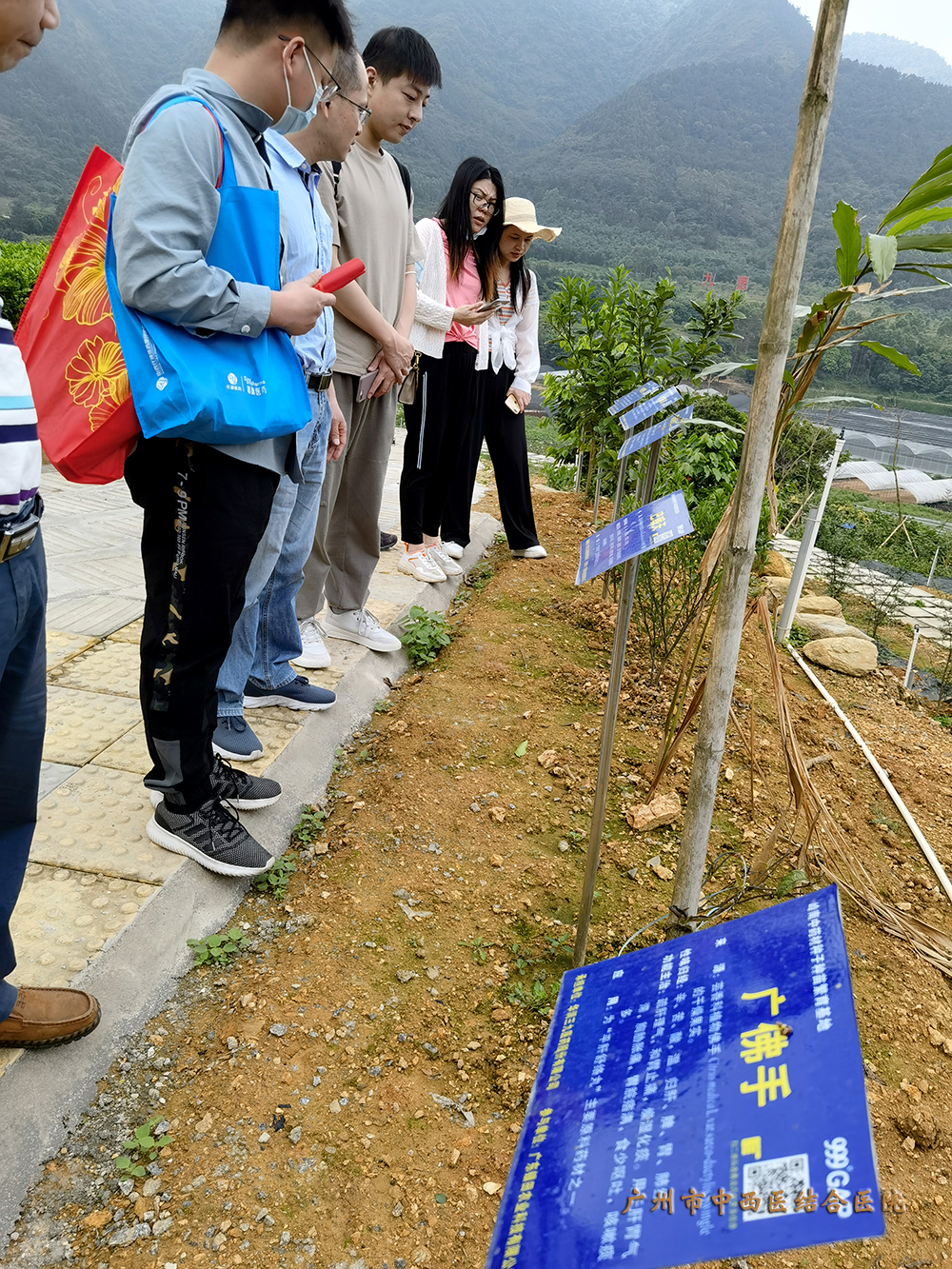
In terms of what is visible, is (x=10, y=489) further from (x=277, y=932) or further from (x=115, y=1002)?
(x=277, y=932)

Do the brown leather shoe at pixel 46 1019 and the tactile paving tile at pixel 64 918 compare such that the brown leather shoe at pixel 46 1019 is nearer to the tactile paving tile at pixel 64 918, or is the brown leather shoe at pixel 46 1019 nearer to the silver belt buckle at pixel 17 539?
the tactile paving tile at pixel 64 918

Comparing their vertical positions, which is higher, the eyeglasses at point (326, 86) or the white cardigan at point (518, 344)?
the eyeglasses at point (326, 86)

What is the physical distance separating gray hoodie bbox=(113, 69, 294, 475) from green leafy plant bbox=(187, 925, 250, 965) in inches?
53.0

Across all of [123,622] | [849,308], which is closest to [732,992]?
[849,308]

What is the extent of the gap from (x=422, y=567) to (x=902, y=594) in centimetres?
570

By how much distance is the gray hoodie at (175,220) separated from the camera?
149cm

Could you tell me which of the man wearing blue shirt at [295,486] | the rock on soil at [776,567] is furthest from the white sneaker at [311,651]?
the rock on soil at [776,567]

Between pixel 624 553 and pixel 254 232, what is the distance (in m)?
0.98

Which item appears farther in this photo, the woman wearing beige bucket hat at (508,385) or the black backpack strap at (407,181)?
the woman wearing beige bucket hat at (508,385)

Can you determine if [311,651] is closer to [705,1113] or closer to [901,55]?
[705,1113]

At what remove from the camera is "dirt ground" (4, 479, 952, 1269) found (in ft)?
4.77

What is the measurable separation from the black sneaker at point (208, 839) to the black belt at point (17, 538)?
973 mm

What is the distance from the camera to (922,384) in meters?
50.8

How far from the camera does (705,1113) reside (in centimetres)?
81
